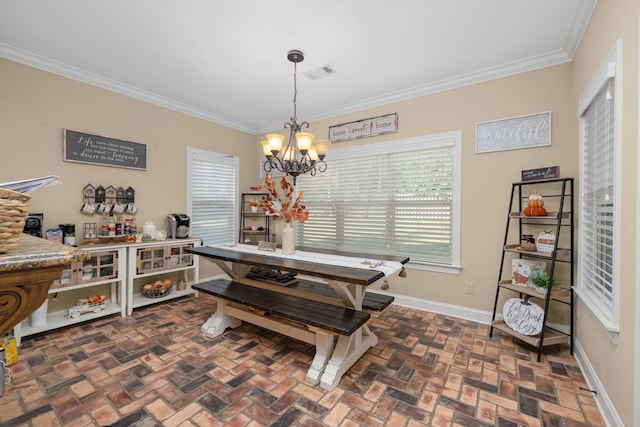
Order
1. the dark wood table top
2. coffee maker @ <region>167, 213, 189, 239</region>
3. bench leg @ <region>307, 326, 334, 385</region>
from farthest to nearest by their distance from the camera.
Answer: coffee maker @ <region>167, 213, 189, 239</region>
bench leg @ <region>307, 326, 334, 385</region>
the dark wood table top

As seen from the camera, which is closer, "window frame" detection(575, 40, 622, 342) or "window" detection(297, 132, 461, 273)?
"window frame" detection(575, 40, 622, 342)

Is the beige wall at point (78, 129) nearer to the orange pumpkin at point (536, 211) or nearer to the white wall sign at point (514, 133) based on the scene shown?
the white wall sign at point (514, 133)

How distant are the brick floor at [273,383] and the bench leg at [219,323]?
9 cm

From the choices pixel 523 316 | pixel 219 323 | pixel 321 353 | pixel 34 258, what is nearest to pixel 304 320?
pixel 321 353

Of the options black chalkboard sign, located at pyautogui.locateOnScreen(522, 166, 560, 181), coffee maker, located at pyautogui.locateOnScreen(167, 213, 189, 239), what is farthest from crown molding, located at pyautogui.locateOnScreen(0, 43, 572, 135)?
coffee maker, located at pyautogui.locateOnScreen(167, 213, 189, 239)

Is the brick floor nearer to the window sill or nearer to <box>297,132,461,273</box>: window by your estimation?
the window sill

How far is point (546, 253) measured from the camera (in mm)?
2529

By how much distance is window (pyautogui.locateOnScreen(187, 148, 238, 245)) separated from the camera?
4348 millimetres

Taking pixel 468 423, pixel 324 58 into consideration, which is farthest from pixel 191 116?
pixel 468 423

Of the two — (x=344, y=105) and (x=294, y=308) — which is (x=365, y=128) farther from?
(x=294, y=308)

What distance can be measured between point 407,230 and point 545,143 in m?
1.69

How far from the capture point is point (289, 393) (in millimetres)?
2000

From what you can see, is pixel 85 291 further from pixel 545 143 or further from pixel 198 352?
pixel 545 143

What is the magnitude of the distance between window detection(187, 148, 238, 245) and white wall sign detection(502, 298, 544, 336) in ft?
13.4
